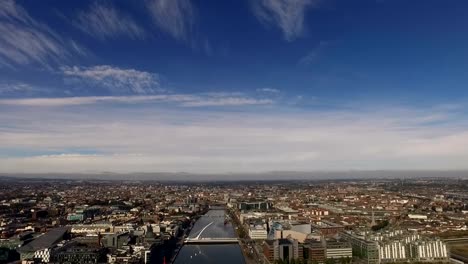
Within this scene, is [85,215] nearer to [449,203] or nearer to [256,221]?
[256,221]

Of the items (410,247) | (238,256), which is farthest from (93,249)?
(410,247)

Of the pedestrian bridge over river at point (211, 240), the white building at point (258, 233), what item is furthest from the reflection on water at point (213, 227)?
the white building at point (258, 233)

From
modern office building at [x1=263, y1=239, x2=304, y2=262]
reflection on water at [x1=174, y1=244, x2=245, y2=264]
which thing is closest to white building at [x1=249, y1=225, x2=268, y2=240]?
reflection on water at [x1=174, y1=244, x2=245, y2=264]

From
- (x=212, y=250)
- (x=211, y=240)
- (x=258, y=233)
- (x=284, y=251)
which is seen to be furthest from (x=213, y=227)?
(x=284, y=251)

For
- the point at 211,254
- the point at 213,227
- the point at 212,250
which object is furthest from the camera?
the point at 213,227

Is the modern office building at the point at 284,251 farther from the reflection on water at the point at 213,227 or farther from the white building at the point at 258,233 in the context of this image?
the reflection on water at the point at 213,227

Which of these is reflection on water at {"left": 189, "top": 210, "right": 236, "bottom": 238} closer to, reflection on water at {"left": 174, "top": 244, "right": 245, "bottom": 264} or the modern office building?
reflection on water at {"left": 174, "top": 244, "right": 245, "bottom": 264}

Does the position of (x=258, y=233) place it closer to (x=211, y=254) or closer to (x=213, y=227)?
(x=213, y=227)

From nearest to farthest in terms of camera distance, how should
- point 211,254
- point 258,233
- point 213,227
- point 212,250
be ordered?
point 211,254 < point 212,250 < point 258,233 < point 213,227
